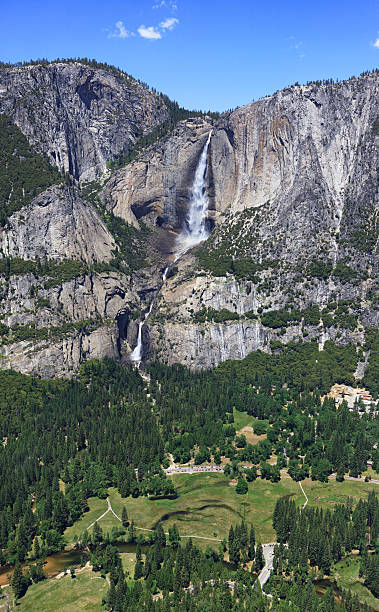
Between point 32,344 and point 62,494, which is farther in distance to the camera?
point 32,344

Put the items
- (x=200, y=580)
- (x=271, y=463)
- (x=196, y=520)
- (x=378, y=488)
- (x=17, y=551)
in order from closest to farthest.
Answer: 1. (x=200, y=580)
2. (x=17, y=551)
3. (x=196, y=520)
4. (x=378, y=488)
5. (x=271, y=463)

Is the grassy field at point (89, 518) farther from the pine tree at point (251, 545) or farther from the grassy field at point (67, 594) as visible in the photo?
the pine tree at point (251, 545)

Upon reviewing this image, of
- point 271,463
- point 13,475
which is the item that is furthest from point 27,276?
point 271,463

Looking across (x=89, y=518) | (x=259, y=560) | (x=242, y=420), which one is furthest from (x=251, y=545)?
(x=242, y=420)

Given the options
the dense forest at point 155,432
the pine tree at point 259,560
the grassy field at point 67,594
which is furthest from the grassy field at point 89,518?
the pine tree at point 259,560

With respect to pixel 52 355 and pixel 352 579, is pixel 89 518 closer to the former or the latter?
pixel 352 579

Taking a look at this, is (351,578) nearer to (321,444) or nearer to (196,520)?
(196,520)

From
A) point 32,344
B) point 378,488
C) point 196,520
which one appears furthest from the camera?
point 32,344
